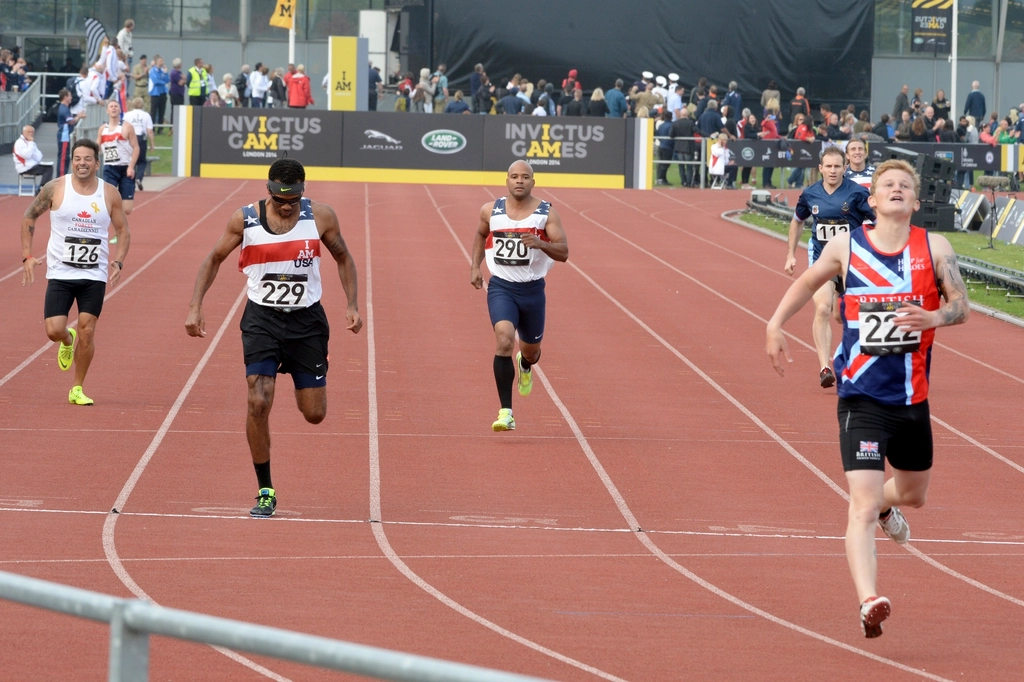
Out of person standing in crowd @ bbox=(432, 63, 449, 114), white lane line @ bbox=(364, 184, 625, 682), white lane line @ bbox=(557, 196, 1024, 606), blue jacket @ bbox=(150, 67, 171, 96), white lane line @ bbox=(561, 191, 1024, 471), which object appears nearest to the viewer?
white lane line @ bbox=(364, 184, 625, 682)

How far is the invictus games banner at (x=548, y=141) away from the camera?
33469 mm

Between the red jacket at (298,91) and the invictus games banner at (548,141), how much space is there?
4066 mm

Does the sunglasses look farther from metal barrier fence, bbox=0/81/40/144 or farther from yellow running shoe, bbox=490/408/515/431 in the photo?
metal barrier fence, bbox=0/81/40/144

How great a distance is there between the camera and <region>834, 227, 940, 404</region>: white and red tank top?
589 centimetres

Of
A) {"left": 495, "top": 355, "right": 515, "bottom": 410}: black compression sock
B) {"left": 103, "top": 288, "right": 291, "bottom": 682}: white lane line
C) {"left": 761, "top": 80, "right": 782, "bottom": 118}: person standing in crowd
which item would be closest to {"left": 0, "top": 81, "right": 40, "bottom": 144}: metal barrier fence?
{"left": 761, "top": 80, "right": 782, "bottom": 118}: person standing in crowd

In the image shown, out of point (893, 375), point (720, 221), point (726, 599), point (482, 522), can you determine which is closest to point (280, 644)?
point (893, 375)

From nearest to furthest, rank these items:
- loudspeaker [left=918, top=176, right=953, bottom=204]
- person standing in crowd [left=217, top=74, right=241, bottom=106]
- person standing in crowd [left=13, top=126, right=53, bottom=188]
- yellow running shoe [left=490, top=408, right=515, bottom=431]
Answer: yellow running shoe [left=490, top=408, right=515, bottom=431]
loudspeaker [left=918, top=176, right=953, bottom=204]
person standing in crowd [left=13, top=126, right=53, bottom=188]
person standing in crowd [left=217, top=74, right=241, bottom=106]

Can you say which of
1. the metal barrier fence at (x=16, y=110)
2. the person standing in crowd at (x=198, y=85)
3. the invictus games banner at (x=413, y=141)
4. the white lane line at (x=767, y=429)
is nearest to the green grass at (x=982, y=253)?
the white lane line at (x=767, y=429)

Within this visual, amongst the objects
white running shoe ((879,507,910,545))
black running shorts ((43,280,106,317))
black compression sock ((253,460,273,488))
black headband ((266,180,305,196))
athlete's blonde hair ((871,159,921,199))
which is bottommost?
black compression sock ((253,460,273,488))

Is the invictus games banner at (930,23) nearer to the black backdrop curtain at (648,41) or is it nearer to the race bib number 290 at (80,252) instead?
the black backdrop curtain at (648,41)

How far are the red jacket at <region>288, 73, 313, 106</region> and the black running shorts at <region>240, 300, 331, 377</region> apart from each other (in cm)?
2668

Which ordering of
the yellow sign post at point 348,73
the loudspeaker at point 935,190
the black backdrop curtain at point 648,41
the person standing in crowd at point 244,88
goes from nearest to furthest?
the loudspeaker at point 935,190 < the yellow sign post at point 348,73 < the person standing in crowd at point 244,88 < the black backdrop curtain at point 648,41

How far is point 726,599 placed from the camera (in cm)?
661

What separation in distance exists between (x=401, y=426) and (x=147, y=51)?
3553cm
